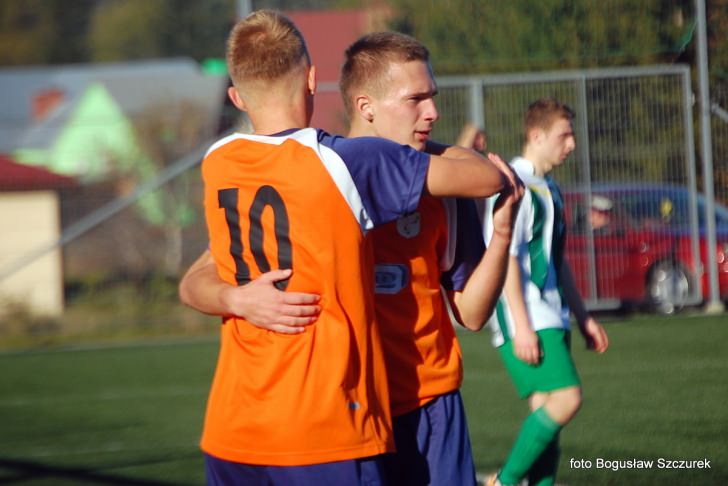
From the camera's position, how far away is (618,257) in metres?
14.2

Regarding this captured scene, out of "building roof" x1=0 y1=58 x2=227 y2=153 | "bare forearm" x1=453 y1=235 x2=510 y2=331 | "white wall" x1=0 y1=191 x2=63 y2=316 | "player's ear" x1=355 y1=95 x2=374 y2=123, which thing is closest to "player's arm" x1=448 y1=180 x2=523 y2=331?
"bare forearm" x1=453 y1=235 x2=510 y2=331

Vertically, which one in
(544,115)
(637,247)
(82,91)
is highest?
(82,91)

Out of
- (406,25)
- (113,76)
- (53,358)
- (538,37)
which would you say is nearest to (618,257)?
(538,37)

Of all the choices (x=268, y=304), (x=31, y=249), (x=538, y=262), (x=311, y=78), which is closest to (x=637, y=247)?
(x=31, y=249)

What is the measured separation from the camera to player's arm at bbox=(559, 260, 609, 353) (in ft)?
17.8

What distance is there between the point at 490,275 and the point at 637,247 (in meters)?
11.5

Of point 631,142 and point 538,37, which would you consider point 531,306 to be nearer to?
point 631,142

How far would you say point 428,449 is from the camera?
3193 mm

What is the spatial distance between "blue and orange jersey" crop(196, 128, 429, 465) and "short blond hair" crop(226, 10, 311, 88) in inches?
7.0

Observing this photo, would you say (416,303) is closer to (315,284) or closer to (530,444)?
(315,284)

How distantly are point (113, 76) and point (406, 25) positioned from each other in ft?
117

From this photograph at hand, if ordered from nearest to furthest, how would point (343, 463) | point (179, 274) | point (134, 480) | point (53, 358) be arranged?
point (343, 463) → point (134, 480) → point (53, 358) → point (179, 274)

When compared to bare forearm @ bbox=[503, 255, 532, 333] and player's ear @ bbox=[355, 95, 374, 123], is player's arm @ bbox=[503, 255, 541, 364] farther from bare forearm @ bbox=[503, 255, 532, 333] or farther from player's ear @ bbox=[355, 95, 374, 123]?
player's ear @ bbox=[355, 95, 374, 123]

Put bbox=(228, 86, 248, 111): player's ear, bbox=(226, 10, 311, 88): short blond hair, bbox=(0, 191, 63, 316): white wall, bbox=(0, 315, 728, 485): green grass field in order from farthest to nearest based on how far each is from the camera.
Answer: bbox=(0, 191, 63, 316): white wall
bbox=(0, 315, 728, 485): green grass field
bbox=(228, 86, 248, 111): player's ear
bbox=(226, 10, 311, 88): short blond hair
